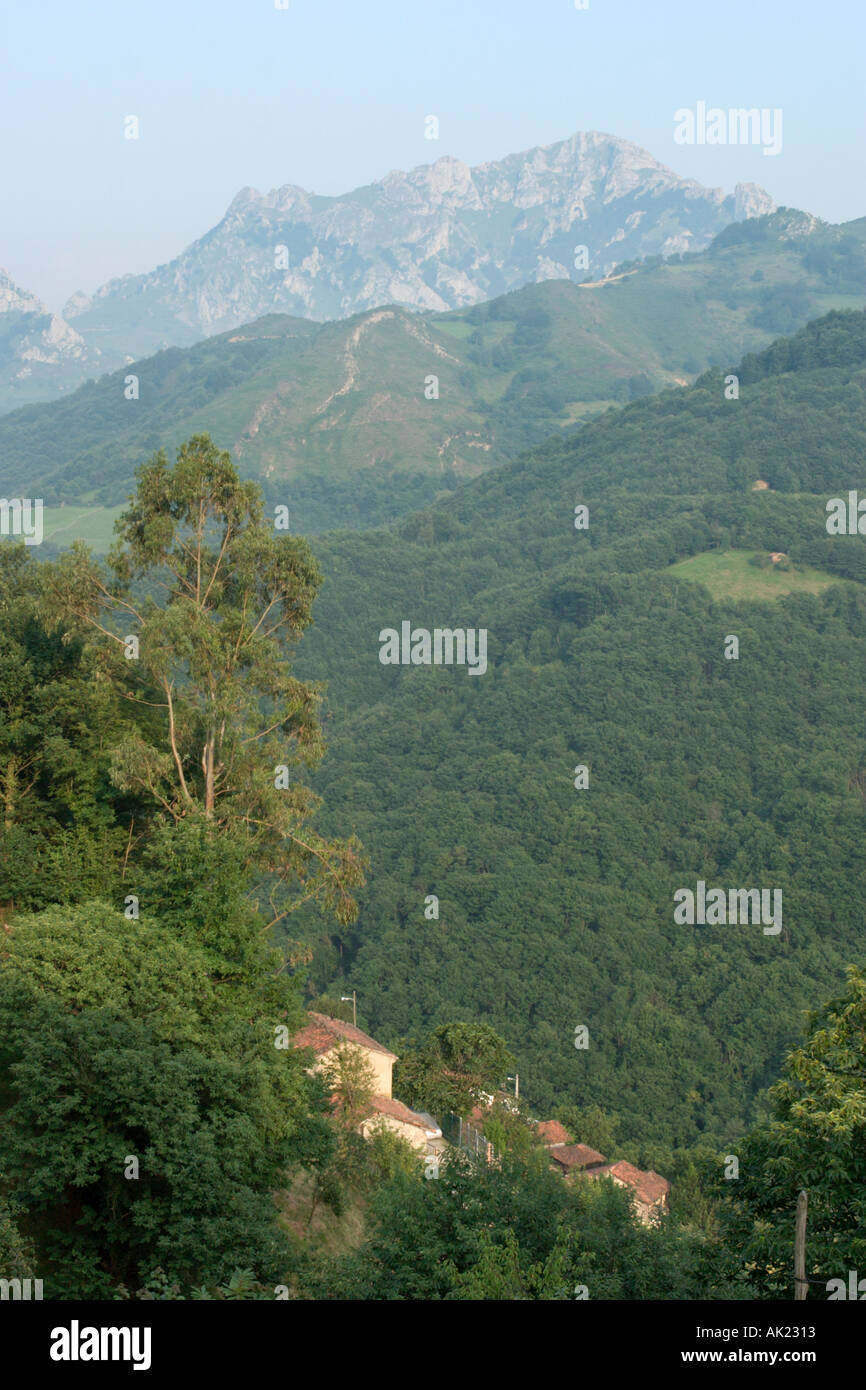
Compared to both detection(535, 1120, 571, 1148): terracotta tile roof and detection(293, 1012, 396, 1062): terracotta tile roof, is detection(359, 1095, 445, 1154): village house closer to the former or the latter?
detection(293, 1012, 396, 1062): terracotta tile roof

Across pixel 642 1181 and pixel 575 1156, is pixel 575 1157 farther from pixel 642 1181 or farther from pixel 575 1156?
pixel 642 1181

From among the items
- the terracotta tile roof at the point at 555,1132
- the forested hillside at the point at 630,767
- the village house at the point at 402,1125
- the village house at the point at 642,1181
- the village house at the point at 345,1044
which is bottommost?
the village house at the point at 642,1181

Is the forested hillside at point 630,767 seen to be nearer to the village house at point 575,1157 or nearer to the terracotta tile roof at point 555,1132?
the terracotta tile roof at point 555,1132

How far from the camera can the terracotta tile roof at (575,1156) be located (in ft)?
137

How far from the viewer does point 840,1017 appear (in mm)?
13469

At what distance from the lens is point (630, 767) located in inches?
3469

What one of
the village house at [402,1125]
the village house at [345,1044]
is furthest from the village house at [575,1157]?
the village house at [345,1044]

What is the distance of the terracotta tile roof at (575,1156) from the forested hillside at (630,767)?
5838mm

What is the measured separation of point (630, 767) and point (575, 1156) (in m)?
47.0

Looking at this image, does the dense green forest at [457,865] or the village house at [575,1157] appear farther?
the village house at [575,1157]

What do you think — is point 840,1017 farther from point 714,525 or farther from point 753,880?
point 714,525

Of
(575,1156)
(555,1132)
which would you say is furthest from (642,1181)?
(555,1132)
